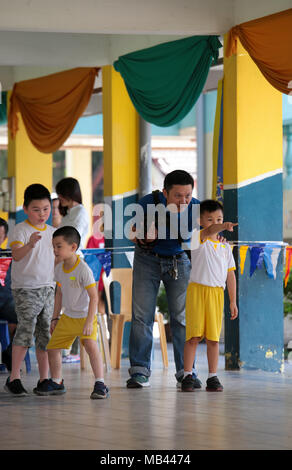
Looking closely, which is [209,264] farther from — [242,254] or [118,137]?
[118,137]

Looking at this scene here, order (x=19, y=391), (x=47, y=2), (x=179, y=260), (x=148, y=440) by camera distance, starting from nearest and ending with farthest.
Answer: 1. (x=148, y=440)
2. (x=19, y=391)
3. (x=179, y=260)
4. (x=47, y=2)

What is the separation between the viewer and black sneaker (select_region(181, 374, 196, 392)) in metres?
5.34

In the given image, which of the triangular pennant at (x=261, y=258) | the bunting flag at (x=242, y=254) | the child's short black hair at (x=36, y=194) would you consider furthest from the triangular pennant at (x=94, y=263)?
the child's short black hair at (x=36, y=194)

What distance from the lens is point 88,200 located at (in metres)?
14.4

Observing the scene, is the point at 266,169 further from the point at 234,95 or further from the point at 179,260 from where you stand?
the point at 179,260

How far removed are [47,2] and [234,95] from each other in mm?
1591

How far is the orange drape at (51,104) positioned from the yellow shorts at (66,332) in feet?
12.8

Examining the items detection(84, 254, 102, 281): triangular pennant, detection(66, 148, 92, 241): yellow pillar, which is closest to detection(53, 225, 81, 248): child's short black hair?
detection(84, 254, 102, 281): triangular pennant

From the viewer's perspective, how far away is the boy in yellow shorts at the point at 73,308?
201 inches

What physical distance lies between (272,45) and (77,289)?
2466 mm

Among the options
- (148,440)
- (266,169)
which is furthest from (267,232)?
(148,440)

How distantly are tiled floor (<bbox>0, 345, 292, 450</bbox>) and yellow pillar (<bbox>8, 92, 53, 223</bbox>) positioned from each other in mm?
4245

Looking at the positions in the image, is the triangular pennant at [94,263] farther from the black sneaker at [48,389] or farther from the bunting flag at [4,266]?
the black sneaker at [48,389]

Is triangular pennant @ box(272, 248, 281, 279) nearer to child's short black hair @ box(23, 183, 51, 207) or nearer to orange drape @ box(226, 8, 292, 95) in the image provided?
orange drape @ box(226, 8, 292, 95)
